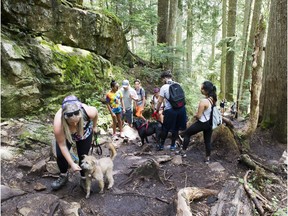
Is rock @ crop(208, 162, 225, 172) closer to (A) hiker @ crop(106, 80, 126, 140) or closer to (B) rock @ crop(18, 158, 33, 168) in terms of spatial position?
(A) hiker @ crop(106, 80, 126, 140)

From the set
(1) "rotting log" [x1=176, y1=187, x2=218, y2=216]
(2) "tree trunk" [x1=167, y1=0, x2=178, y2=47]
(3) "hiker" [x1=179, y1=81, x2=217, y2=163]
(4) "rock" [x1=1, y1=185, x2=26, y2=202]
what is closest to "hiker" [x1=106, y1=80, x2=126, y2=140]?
(3) "hiker" [x1=179, y1=81, x2=217, y2=163]

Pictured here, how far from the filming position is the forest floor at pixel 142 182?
3861 millimetres

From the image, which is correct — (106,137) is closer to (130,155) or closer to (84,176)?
(130,155)

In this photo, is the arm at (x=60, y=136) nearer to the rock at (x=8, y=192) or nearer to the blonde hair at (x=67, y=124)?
the blonde hair at (x=67, y=124)

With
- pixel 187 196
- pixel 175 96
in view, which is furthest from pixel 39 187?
pixel 175 96

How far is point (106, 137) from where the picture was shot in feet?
25.8

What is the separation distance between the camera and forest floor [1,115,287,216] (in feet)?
12.7

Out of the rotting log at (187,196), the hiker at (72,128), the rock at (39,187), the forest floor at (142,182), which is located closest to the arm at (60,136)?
the hiker at (72,128)

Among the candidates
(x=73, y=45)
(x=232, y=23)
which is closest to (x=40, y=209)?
(x=73, y=45)

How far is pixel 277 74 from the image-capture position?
6.66 m

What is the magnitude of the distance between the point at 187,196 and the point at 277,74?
464 centimetres

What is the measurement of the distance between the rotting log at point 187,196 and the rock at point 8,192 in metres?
2.59

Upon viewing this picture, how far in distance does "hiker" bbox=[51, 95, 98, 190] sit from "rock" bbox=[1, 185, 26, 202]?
1.74 feet

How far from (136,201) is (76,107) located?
191 centimetres
